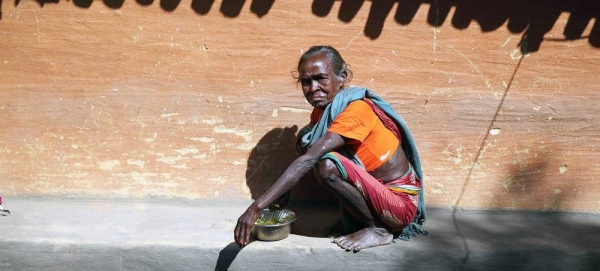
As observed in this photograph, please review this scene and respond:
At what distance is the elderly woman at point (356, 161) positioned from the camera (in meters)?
3.25

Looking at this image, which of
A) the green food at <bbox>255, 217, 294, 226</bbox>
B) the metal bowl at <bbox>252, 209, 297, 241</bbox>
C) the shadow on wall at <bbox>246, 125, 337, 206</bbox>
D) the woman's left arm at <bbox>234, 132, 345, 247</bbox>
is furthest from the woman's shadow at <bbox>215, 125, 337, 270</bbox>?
the woman's left arm at <bbox>234, 132, 345, 247</bbox>

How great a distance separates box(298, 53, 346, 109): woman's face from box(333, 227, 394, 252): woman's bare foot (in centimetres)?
72

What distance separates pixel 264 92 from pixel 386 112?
85 centimetres

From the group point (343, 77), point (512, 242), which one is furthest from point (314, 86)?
point (512, 242)

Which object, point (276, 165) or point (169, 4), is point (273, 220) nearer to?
point (276, 165)

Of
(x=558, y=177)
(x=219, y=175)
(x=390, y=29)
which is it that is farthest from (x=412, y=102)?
(x=219, y=175)

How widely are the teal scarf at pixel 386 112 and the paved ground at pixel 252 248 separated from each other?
97mm

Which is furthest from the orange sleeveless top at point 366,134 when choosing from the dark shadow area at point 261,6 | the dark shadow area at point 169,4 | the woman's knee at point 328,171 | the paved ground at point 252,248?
the dark shadow area at point 169,4

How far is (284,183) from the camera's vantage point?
3199 mm

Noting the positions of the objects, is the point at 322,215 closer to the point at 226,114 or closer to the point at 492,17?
the point at 226,114

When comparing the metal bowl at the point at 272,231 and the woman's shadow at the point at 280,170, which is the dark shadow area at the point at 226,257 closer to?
the metal bowl at the point at 272,231

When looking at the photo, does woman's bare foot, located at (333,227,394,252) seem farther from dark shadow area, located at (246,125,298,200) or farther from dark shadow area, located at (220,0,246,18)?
dark shadow area, located at (220,0,246,18)

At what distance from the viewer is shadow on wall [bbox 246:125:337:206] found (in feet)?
13.5

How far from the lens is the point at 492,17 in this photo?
3.93m
